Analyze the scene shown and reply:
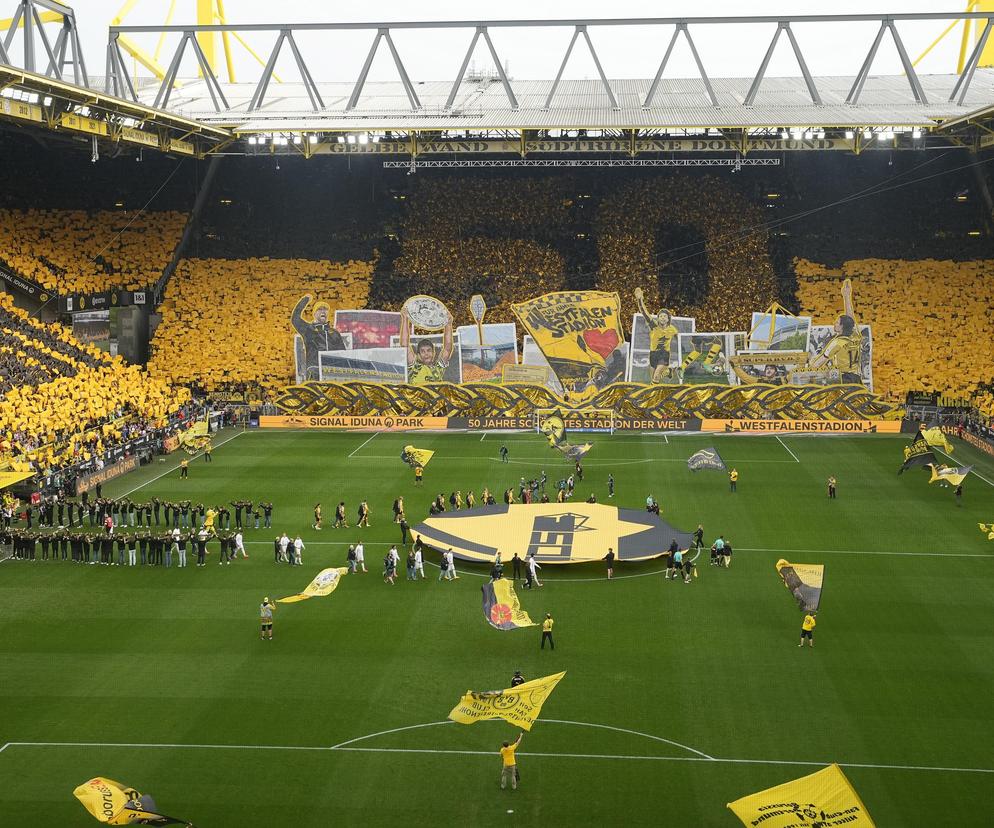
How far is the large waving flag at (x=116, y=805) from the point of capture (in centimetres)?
1788

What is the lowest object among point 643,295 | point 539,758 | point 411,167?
point 539,758

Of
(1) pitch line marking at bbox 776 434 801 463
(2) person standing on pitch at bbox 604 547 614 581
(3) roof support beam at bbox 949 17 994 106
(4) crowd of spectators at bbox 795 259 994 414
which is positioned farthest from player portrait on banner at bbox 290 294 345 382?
(3) roof support beam at bbox 949 17 994 106

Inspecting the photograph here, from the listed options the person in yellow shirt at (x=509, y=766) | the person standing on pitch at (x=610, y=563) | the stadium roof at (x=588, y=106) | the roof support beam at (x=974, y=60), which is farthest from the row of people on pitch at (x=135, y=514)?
the roof support beam at (x=974, y=60)

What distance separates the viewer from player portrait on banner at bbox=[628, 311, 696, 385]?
199 feet

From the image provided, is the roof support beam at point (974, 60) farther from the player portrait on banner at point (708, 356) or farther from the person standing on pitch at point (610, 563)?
the person standing on pitch at point (610, 563)

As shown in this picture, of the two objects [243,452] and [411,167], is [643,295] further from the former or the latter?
[243,452]

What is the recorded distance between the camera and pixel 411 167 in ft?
198

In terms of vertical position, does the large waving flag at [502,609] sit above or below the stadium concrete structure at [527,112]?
below

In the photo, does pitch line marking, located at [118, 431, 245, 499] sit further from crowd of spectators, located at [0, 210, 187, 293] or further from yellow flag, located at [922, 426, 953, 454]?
yellow flag, located at [922, 426, 953, 454]

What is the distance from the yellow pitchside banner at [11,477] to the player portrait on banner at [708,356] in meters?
33.7

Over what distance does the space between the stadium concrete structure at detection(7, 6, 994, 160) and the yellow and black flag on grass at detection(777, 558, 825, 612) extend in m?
29.8

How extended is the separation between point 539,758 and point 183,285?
4914 centimetres

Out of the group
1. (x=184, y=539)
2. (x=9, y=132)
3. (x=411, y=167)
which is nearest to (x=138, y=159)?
(x=9, y=132)

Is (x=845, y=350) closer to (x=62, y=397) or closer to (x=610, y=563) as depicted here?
(x=610, y=563)
